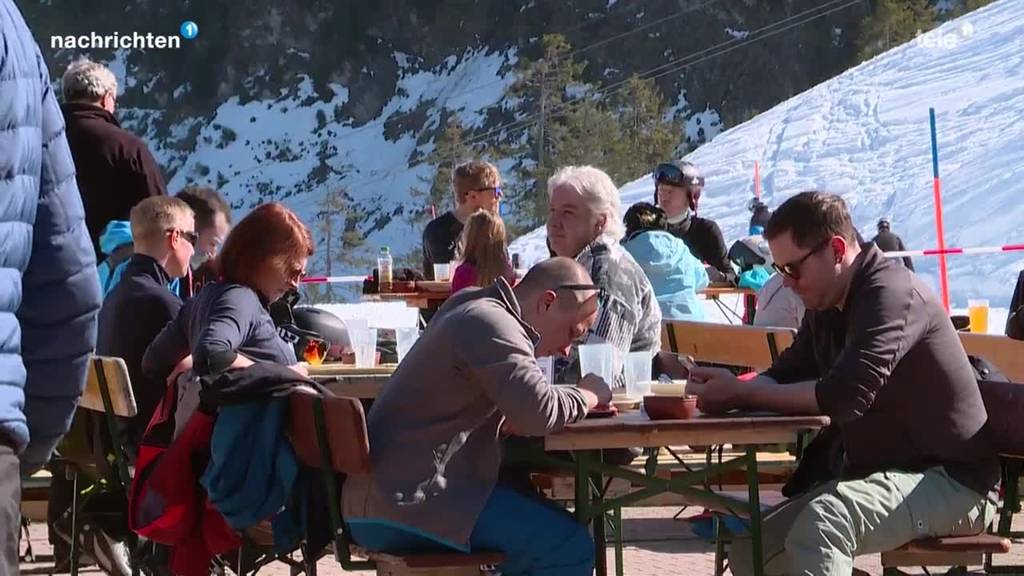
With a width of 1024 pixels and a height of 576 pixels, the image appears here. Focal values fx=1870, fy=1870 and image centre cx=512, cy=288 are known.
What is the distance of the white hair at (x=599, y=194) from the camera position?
5.51 meters

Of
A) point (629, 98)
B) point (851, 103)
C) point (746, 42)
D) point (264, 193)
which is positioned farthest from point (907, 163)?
point (264, 193)

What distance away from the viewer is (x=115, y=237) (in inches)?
263

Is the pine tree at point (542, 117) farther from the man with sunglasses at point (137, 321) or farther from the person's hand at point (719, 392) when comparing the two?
the person's hand at point (719, 392)

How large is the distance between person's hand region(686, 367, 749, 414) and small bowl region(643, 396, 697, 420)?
11cm

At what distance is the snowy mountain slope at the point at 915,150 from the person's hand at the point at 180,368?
2192 centimetres

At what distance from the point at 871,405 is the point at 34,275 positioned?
7.31 feet

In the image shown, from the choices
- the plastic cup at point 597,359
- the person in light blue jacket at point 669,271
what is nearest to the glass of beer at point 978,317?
the person in light blue jacket at point 669,271

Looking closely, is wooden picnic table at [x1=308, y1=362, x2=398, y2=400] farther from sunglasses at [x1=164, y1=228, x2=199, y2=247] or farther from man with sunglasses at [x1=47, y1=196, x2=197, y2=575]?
sunglasses at [x1=164, y1=228, x2=199, y2=247]

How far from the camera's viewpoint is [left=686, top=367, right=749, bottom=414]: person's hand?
4219mm

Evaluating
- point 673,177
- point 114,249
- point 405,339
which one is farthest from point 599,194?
point 673,177

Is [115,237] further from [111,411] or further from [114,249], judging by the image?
[111,411]

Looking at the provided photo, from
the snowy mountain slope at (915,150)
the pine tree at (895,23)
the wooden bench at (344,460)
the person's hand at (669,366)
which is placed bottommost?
the wooden bench at (344,460)

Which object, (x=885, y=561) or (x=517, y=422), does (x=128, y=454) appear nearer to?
(x=517, y=422)

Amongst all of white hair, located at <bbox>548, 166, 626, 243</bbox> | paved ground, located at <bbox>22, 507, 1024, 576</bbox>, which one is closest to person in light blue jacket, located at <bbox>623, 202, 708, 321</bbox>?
paved ground, located at <bbox>22, 507, 1024, 576</bbox>
